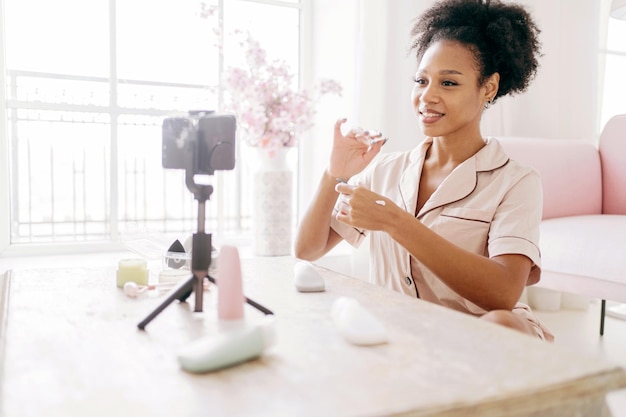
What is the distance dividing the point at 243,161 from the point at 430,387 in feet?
7.88

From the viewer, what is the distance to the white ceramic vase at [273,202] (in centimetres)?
230

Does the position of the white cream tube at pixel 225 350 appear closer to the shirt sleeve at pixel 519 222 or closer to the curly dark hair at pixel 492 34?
the shirt sleeve at pixel 519 222

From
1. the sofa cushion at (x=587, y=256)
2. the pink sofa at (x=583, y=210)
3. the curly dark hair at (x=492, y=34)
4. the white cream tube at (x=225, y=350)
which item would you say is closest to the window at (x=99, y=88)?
the curly dark hair at (x=492, y=34)

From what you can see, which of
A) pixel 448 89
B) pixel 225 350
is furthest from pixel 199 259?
pixel 448 89

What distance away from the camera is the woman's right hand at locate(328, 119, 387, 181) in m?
1.34

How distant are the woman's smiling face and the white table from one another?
61 centimetres

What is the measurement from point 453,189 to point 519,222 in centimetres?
18

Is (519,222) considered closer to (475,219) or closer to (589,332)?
(475,219)

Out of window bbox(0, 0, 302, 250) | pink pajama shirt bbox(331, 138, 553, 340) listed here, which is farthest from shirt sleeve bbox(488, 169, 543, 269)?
window bbox(0, 0, 302, 250)

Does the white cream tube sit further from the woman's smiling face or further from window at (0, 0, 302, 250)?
window at (0, 0, 302, 250)

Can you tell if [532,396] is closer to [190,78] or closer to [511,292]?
[511,292]

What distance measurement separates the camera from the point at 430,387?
592 millimetres

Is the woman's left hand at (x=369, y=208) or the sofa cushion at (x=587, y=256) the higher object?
the woman's left hand at (x=369, y=208)

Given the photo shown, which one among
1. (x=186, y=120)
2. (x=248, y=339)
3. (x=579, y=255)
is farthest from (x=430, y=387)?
(x=579, y=255)
